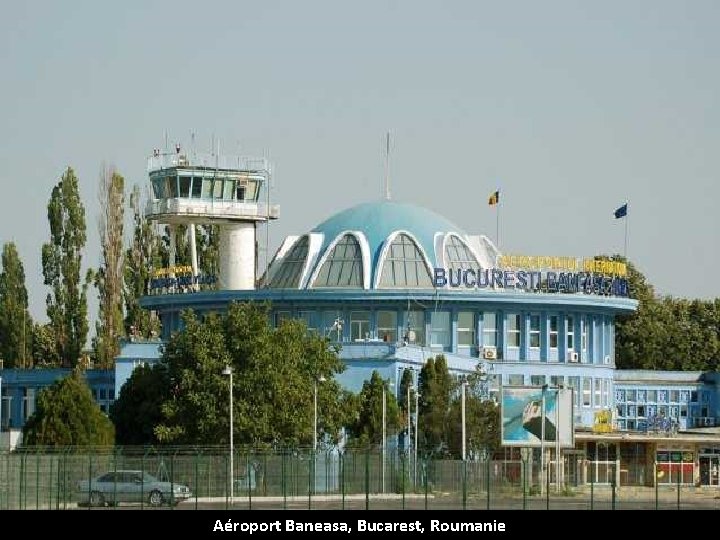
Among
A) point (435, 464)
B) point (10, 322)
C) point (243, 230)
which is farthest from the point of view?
point (10, 322)

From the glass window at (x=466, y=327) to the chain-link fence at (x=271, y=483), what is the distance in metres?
54.2

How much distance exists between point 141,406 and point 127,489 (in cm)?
2608

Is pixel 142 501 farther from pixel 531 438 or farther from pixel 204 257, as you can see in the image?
pixel 204 257

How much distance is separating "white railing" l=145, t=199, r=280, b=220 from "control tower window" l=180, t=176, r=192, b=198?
0.72 metres

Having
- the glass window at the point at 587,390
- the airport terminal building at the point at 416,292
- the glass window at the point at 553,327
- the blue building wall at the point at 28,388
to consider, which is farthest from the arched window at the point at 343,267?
the glass window at the point at 587,390

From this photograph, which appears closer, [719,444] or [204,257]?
[719,444]

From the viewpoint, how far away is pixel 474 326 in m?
158

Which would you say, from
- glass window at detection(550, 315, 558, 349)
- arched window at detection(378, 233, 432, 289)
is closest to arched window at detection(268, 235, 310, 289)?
arched window at detection(378, 233, 432, 289)

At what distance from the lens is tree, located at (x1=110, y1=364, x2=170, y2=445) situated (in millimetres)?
120125

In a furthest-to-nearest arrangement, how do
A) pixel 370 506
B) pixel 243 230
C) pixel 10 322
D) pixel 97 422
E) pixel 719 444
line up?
pixel 10 322 < pixel 243 230 < pixel 719 444 < pixel 97 422 < pixel 370 506

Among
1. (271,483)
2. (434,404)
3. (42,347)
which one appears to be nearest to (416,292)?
(434,404)

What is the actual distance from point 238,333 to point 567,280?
149 feet

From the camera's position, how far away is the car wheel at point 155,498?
9394 cm

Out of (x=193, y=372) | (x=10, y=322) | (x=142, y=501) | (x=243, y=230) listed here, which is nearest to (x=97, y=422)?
(x=193, y=372)
